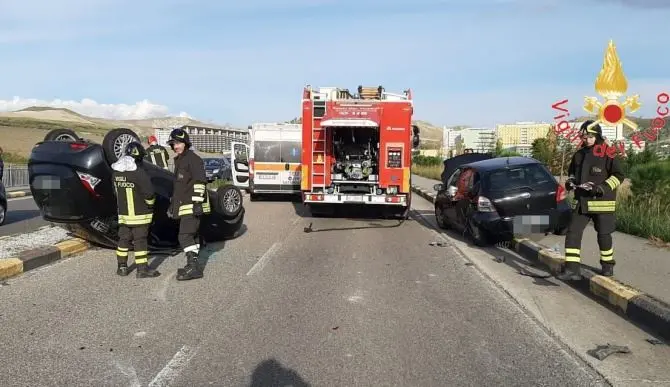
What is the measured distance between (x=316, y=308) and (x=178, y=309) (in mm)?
1430

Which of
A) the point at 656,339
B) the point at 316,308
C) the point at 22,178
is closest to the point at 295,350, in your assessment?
the point at 316,308

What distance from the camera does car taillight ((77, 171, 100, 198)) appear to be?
7676 mm

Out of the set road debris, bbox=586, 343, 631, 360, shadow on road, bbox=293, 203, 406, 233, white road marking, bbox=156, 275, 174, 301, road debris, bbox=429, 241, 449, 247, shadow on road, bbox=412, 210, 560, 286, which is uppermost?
road debris, bbox=586, 343, 631, 360

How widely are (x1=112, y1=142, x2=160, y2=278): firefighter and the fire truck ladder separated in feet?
22.7

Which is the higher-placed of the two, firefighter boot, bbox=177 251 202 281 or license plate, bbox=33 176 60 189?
license plate, bbox=33 176 60 189

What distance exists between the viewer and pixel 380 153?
13883 millimetres

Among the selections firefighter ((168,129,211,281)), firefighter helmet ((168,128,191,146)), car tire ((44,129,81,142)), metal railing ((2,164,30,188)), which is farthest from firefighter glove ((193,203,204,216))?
metal railing ((2,164,30,188))

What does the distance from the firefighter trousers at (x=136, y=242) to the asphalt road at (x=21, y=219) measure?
219 inches

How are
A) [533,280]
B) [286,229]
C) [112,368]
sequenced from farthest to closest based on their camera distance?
[286,229] < [533,280] < [112,368]

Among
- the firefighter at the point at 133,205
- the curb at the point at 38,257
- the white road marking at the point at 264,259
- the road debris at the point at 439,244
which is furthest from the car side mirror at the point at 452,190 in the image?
the curb at the point at 38,257

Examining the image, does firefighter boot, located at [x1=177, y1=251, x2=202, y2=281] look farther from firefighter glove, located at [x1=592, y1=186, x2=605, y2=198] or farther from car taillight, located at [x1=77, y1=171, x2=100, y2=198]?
firefighter glove, located at [x1=592, y1=186, x2=605, y2=198]

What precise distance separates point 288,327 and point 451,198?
7173 millimetres

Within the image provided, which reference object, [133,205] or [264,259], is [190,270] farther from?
[264,259]

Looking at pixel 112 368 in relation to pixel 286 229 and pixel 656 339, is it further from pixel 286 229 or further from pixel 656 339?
pixel 286 229
